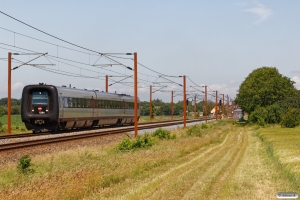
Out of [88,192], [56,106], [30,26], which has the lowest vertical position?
[88,192]

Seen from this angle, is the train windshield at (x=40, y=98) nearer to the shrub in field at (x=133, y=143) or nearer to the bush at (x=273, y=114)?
the shrub in field at (x=133, y=143)

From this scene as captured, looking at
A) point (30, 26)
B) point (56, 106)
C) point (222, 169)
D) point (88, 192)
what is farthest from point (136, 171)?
point (56, 106)

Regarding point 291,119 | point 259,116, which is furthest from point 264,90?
point 291,119

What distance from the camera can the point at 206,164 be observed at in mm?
20812

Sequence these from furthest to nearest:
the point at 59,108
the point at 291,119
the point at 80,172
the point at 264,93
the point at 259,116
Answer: the point at 264,93
the point at 259,116
the point at 291,119
the point at 59,108
the point at 80,172

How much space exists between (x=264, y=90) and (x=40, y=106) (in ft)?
174

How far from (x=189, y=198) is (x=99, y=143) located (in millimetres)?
20427

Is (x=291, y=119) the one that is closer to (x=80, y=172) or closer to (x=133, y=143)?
(x=133, y=143)

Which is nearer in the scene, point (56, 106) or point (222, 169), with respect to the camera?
point (222, 169)

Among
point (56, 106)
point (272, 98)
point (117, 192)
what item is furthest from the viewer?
point (272, 98)

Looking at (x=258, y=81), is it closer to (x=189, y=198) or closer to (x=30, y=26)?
(x=30, y=26)

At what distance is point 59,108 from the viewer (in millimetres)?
40688

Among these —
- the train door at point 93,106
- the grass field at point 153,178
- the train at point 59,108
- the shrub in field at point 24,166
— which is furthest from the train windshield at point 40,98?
the shrub in field at point 24,166

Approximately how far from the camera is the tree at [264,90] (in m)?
86.6
